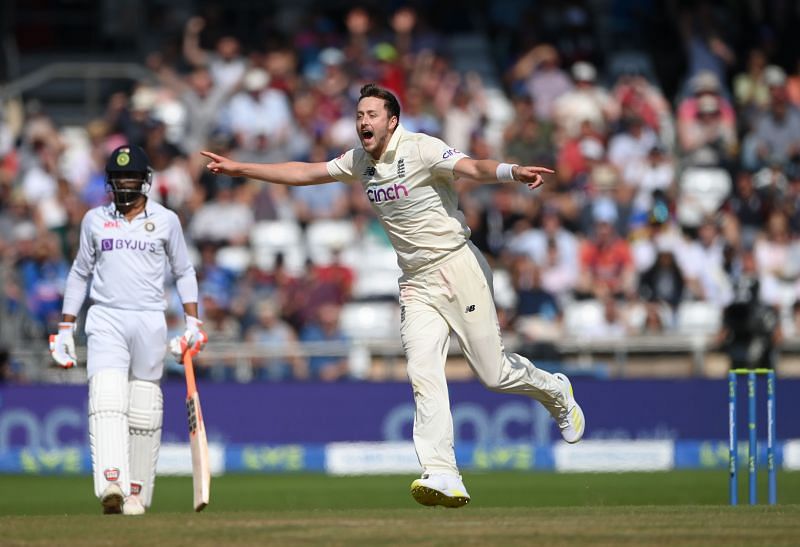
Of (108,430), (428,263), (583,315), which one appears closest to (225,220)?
(583,315)

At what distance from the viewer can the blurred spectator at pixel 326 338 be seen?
14625 mm

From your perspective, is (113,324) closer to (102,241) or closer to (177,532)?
(102,241)

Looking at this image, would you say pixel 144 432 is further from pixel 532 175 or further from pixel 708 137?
pixel 708 137

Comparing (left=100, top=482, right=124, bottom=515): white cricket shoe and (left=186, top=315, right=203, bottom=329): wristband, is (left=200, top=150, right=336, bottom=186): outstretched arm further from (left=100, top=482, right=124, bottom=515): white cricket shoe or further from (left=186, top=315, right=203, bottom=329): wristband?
(left=100, top=482, right=124, bottom=515): white cricket shoe

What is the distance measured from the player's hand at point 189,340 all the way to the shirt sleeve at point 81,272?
575 mm

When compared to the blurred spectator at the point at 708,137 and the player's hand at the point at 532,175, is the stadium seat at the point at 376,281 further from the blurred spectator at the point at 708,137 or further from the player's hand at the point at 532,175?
the player's hand at the point at 532,175

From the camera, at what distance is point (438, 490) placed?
7.92 metres

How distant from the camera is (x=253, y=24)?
796 inches

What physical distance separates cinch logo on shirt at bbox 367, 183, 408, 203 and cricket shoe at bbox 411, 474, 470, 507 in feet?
4.51

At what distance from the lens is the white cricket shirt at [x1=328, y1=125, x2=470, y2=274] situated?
320 inches

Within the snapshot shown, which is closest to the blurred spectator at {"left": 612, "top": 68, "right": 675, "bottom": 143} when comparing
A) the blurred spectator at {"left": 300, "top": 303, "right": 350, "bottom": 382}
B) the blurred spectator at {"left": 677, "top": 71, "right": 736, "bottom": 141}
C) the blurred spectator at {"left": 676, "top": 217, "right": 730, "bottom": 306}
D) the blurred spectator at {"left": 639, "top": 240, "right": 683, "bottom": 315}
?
the blurred spectator at {"left": 677, "top": 71, "right": 736, "bottom": 141}

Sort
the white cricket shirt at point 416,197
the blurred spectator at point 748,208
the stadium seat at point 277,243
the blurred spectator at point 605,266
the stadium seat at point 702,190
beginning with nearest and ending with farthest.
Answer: the white cricket shirt at point 416,197 < the blurred spectator at point 605,266 < the stadium seat at point 277,243 < the blurred spectator at point 748,208 < the stadium seat at point 702,190

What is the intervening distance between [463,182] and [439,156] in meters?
8.74

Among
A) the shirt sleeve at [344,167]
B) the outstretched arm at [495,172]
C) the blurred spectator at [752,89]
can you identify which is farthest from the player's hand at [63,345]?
the blurred spectator at [752,89]
